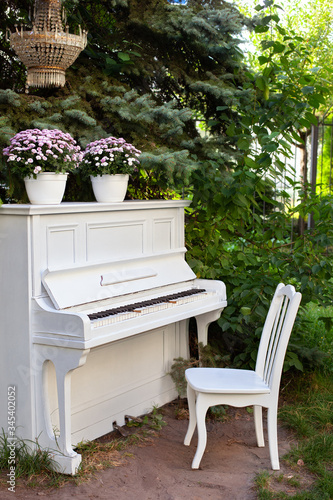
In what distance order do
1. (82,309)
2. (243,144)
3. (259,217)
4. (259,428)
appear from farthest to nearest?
(259,217) → (243,144) → (259,428) → (82,309)

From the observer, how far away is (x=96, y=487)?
10.5 feet

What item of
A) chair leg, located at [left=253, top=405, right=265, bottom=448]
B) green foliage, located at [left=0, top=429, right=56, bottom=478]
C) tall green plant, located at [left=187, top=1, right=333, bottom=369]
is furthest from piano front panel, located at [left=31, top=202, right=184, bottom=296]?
chair leg, located at [left=253, top=405, right=265, bottom=448]

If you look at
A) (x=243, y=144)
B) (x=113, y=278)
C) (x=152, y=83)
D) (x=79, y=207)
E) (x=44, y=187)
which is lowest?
(x=113, y=278)

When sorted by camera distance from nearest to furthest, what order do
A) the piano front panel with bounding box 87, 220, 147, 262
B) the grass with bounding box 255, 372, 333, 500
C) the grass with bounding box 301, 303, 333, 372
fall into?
the grass with bounding box 255, 372, 333, 500
the piano front panel with bounding box 87, 220, 147, 262
the grass with bounding box 301, 303, 333, 372

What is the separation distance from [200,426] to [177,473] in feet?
1.01

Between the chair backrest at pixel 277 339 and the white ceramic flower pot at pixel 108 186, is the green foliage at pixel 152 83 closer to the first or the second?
the white ceramic flower pot at pixel 108 186

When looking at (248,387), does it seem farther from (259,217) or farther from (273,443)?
(259,217)

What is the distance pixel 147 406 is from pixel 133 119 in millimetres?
2046

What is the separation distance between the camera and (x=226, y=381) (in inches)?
135

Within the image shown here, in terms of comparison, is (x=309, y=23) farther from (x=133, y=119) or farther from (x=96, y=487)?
(x=96, y=487)

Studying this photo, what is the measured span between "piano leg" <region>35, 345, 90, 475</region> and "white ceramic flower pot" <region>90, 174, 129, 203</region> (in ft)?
3.47

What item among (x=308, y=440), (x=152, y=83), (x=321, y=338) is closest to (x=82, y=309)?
(x=308, y=440)

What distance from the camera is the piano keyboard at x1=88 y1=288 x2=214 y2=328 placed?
3.26 metres

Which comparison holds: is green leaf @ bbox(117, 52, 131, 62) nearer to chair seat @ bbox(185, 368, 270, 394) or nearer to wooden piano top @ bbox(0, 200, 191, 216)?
wooden piano top @ bbox(0, 200, 191, 216)
